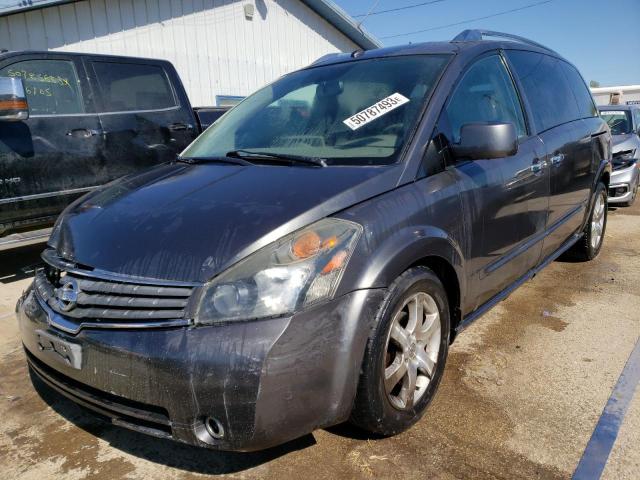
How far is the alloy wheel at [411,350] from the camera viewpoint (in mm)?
2225

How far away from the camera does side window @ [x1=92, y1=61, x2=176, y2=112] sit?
17.3 ft

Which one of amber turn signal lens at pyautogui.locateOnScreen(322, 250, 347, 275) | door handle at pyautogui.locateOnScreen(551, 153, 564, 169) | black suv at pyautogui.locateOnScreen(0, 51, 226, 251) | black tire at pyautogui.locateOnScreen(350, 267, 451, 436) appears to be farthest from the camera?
black suv at pyautogui.locateOnScreen(0, 51, 226, 251)

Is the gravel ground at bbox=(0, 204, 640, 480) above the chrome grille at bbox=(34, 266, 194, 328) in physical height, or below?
below

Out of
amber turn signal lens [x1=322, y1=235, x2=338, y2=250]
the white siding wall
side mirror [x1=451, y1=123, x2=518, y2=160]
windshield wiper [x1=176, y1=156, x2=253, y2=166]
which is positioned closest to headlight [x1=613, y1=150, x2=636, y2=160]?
side mirror [x1=451, y1=123, x2=518, y2=160]

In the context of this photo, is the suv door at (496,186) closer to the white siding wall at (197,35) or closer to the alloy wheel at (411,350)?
the alloy wheel at (411,350)

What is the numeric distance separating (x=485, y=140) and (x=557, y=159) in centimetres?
136

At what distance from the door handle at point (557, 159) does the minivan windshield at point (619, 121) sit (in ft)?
19.4

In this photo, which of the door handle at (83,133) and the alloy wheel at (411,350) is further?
the door handle at (83,133)

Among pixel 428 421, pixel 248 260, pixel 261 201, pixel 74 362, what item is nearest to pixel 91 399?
pixel 74 362

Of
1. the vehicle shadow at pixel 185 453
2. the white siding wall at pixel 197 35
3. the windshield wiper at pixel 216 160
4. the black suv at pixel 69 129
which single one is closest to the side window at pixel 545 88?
the windshield wiper at pixel 216 160

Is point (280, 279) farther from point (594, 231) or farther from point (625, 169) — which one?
point (625, 169)

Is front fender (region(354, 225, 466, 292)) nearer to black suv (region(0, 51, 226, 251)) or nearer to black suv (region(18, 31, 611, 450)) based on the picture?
black suv (region(18, 31, 611, 450))

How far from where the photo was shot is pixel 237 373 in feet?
5.82

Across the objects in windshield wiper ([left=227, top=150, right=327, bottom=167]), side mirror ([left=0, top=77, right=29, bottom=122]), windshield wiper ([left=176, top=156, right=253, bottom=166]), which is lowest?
windshield wiper ([left=176, top=156, right=253, bottom=166])
